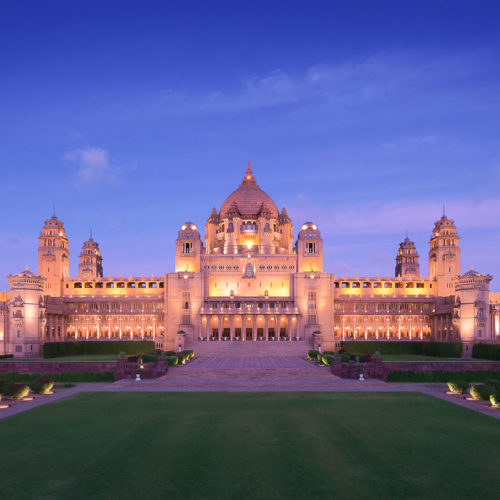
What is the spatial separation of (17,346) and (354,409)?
58863 mm

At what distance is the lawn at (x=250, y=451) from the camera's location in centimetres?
1499

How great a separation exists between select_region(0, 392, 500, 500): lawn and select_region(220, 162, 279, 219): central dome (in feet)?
260

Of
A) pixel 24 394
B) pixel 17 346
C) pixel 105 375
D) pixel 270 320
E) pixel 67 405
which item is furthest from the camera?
pixel 270 320

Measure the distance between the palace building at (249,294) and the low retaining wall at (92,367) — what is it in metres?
31.1

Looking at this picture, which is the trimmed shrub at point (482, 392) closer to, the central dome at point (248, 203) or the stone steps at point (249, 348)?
the stone steps at point (249, 348)

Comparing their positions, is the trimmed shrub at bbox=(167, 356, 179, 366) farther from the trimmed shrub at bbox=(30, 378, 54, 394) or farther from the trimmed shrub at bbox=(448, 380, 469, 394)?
the trimmed shrub at bbox=(448, 380, 469, 394)

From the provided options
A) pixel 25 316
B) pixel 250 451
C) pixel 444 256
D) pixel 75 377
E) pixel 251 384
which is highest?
pixel 444 256

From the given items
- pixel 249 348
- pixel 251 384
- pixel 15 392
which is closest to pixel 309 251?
pixel 249 348

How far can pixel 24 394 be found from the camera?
107 feet

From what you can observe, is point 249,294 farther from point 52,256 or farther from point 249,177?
point 52,256

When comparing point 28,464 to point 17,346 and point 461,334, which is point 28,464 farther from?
point 461,334

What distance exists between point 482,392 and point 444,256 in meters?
77.7

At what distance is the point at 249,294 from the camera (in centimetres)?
9762

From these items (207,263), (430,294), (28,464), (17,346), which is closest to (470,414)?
(28,464)
